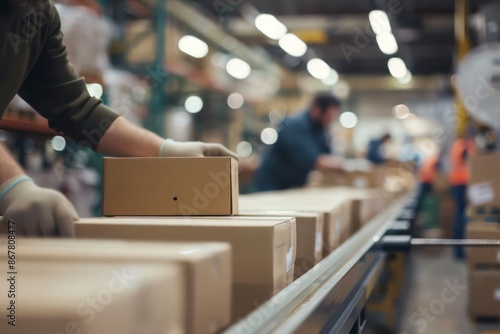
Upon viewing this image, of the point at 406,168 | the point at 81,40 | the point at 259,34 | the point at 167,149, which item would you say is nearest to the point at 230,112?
the point at 259,34

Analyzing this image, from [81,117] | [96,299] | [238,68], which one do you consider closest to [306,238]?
[81,117]

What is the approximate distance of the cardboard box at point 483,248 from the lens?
4115 mm

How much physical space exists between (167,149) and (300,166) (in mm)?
3741

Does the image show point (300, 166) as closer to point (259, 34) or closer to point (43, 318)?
point (43, 318)

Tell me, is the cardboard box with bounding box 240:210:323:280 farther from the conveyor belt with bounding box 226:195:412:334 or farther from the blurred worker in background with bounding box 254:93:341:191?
the blurred worker in background with bounding box 254:93:341:191

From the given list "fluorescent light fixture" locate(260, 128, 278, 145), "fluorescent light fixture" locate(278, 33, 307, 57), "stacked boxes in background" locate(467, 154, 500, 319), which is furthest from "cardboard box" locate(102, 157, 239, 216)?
"fluorescent light fixture" locate(260, 128, 278, 145)

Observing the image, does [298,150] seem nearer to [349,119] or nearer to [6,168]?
[6,168]

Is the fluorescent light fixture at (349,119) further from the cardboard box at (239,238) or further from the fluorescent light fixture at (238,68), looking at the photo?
the cardboard box at (239,238)

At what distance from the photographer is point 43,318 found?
0.86m

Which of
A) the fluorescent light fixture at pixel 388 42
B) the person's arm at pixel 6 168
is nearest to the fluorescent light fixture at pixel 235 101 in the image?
the fluorescent light fixture at pixel 388 42

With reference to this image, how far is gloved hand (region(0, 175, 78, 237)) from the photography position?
4.87 ft

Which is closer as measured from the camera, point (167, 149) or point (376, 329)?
point (167, 149)

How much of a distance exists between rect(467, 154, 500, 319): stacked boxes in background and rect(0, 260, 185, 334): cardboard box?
12.0ft

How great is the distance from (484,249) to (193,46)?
543 centimetres
